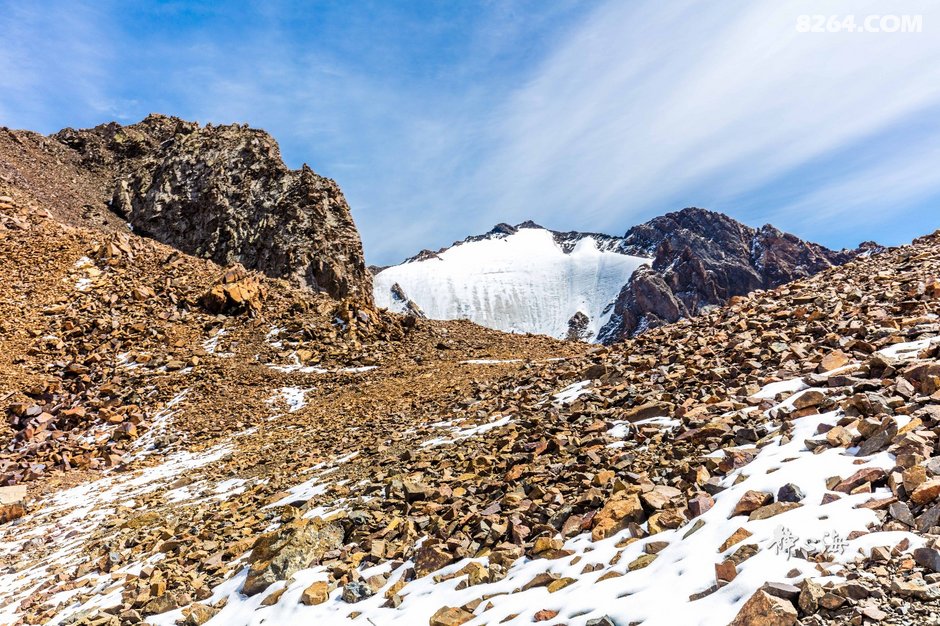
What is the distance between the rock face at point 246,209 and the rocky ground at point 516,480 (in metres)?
26.1

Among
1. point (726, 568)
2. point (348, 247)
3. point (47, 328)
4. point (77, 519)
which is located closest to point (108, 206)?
point (348, 247)

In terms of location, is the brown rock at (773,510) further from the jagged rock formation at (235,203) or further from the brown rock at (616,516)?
the jagged rock formation at (235,203)

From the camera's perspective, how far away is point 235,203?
4847 cm

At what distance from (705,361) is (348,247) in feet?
134

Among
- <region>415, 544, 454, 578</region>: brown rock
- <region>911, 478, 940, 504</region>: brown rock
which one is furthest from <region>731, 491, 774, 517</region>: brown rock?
<region>415, 544, 454, 578</region>: brown rock

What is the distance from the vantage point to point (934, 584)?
3414 mm

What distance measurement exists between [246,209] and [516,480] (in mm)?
47345

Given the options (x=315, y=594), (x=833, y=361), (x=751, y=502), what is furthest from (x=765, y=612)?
(x=833, y=361)

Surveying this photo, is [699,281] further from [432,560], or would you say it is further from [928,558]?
[928,558]

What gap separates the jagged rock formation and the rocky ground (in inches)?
1042

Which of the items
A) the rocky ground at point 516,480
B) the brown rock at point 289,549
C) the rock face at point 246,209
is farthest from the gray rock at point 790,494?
the rock face at point 246,209

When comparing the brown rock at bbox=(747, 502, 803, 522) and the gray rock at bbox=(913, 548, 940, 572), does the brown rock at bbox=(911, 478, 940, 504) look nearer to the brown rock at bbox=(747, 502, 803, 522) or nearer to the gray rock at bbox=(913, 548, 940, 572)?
the gray rock at bbox=(913, 548, 940, 572)

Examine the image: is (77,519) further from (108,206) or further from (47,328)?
(108,206)

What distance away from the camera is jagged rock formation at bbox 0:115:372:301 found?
45.8m
